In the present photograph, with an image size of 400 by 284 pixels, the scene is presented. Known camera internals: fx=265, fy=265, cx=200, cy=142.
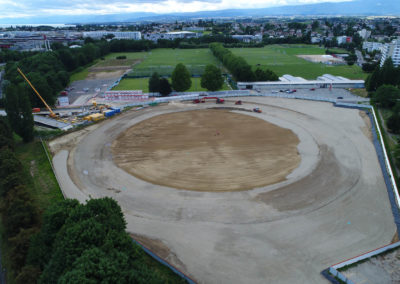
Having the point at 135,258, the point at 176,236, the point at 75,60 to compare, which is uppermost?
the point at 75,60

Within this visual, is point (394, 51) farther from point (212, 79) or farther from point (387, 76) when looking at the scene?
point (212, 79)

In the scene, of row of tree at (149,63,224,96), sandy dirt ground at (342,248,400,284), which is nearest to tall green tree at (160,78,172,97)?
row of tree at (149,63,224,96)

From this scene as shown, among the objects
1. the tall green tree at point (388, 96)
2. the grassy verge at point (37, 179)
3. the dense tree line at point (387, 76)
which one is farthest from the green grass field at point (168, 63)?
the grassy verge at point (37, 179)

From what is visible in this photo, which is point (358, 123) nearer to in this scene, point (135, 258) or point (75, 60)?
point (135, 258)

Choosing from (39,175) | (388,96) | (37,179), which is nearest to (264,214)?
(37,179)

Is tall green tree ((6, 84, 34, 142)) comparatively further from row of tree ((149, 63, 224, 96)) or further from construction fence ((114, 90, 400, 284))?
row of tree ((149, 63, 224, 96))

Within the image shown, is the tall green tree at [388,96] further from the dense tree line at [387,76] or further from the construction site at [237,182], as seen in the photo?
the dense tree line at [387,76]

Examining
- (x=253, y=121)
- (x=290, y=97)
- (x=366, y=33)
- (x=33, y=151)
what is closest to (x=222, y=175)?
(x=253, y=121)
